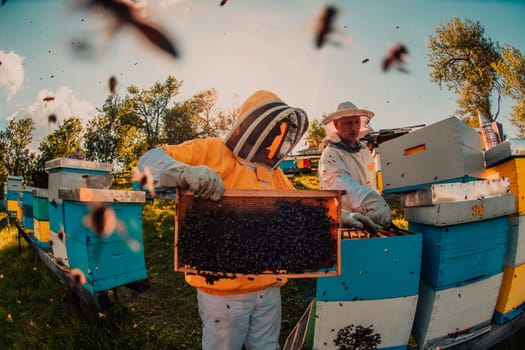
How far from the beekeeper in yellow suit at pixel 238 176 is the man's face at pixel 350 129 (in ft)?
3.15

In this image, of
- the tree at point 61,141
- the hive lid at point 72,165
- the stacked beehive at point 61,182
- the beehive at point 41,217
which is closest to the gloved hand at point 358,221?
the stacked beehive at point 61,182

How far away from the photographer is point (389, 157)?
3.30m

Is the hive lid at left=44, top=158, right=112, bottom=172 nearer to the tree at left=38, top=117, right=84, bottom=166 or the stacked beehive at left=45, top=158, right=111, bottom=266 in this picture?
the stacked beehive at left=45, top=158, right=111, bottom=266

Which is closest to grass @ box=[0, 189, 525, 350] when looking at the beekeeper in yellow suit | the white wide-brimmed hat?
the beekeeper in yellow suit

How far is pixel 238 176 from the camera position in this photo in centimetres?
191

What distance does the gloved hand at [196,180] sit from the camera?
4.81 ft

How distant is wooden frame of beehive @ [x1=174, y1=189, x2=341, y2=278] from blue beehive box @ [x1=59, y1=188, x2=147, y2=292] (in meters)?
1.61

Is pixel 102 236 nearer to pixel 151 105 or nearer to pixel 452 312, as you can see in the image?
pixel 452 312

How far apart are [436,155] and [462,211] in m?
0.98

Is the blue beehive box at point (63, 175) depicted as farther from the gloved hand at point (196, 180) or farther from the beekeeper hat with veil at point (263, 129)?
the beekeeper hat with veil at point (263, 129)

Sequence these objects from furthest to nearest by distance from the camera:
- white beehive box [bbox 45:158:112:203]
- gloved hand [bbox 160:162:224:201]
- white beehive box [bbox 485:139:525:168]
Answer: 1. white beehive box [bbox 45:158:112:203]
2. white beehive box [bbox 485:139:525:168]
3. gloved hand [bbox 160:162:224:201]

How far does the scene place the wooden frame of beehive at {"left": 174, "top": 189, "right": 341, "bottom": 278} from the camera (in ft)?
5.12

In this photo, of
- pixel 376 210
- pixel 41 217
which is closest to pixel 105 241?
pixel 41 217

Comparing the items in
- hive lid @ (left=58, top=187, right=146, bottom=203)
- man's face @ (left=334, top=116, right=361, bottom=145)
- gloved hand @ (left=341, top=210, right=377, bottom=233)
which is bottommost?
gloved hand @ (left=341, top=210, right=377, bottom=233)
